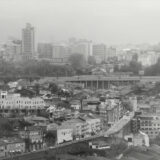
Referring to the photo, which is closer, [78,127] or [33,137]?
[33,137]

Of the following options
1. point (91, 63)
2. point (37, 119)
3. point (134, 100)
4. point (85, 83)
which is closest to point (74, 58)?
point (91, 63)

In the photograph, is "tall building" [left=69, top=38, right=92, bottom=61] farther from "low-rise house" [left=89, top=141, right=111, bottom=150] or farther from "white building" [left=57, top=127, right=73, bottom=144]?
"low-rise house" [left=89, top=141, right=111, bottom=150]

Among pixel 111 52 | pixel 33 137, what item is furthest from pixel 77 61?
pixel 33 137

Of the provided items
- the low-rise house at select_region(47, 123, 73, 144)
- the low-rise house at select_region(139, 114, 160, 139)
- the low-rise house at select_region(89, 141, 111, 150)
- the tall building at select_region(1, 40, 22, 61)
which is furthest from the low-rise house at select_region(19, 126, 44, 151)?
the tall building at select_region(1, 40, 22, 61)

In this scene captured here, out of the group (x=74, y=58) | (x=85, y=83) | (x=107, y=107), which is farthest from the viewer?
(x=74, y=58)

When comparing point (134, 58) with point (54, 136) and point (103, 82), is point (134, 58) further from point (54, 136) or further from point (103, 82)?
point (54, 136)

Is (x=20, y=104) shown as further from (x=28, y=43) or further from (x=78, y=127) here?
(x=28, y=43)

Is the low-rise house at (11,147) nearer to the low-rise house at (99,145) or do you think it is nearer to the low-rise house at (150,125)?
the low-rise house at (99,145)
